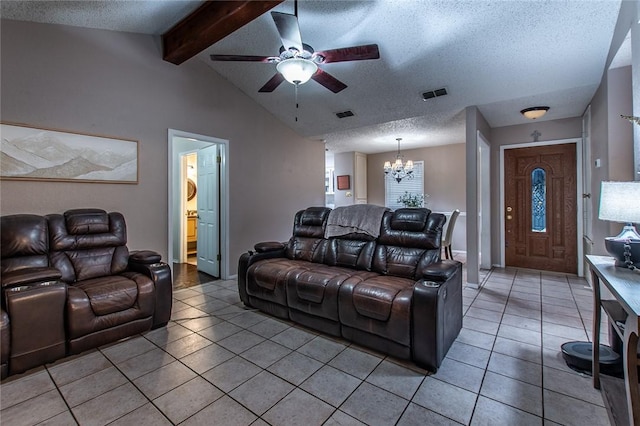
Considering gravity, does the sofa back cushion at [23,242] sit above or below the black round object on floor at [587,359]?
above

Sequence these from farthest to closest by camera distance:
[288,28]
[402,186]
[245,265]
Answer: [402,186] → [245,265] → [288,28]

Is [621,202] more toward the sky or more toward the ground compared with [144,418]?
more toward the sky

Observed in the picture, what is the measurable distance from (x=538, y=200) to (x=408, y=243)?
11.6 ft

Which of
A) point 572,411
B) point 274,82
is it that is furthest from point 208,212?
point 572,411

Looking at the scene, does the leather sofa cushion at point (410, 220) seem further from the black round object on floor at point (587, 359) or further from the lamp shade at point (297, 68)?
the lamp shade at point (297, 68)

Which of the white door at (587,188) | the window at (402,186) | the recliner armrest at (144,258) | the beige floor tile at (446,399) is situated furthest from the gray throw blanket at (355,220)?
the window at (402,186)

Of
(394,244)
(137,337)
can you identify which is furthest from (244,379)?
(394,244)

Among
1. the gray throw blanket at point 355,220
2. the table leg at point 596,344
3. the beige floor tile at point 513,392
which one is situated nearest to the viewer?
the beige floor tile at point 513,392

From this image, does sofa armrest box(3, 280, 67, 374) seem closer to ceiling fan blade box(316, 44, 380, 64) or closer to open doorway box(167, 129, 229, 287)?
open doorway box(167, 129, 229, 287)

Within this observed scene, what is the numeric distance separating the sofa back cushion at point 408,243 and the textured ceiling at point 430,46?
1.89 meters

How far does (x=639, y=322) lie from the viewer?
1159 millimetres

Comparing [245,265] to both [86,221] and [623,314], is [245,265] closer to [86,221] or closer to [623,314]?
[86,221]

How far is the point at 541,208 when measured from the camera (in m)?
4.97

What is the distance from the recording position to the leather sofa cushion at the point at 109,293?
242cm
